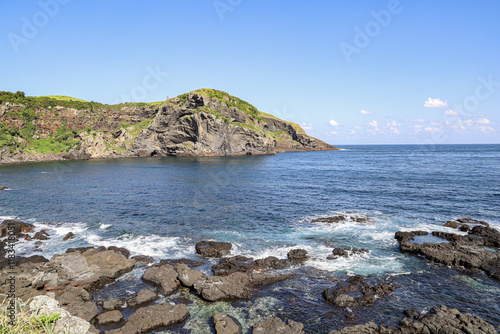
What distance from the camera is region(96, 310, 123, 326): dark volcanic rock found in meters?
16.9

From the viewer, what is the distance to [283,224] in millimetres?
35094

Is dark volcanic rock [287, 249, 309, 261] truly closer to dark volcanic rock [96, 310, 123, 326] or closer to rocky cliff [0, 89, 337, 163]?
dark volcanic rock [96, 310, 123, 326]

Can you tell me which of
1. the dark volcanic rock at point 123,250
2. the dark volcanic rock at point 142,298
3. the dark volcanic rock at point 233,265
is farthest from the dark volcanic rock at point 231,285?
the dark volcanic rock at point 123,250

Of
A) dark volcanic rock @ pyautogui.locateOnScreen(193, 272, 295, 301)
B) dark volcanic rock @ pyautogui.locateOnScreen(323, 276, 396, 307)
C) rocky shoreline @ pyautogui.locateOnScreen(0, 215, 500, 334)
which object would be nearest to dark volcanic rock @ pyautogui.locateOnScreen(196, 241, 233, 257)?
rocky shoreline @ pyautogui.locateOnScreen(0, 215, 500, 334)

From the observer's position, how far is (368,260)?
25141 millimetres

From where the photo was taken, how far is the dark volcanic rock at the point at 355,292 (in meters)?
18.6

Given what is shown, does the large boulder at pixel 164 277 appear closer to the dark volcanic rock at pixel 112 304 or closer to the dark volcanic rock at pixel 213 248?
the dark volcanic rock at pixel 112 304

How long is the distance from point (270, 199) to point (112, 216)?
24.2 meters

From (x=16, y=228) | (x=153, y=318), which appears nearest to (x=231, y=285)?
(x=153, y=318)

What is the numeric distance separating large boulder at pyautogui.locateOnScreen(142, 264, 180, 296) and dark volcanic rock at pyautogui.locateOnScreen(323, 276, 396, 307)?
1088cm

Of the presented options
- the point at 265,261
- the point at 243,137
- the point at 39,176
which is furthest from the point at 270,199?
the point at 243,137

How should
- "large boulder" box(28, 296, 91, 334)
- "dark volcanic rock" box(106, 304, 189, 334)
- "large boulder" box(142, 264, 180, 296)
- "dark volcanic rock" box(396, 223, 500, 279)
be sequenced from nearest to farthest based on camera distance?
"large boulder" box(28, 296, 91, 334) < "dark volcanic rock" box(106, 304, 189, 334) < "large boulder" box(142, 264, 180, 296) < "dark volcanic rock" box(396, 223, 500, 279)

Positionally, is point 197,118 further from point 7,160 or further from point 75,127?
point 7,160

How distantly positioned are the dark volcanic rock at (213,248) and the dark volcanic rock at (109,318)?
1009cm
